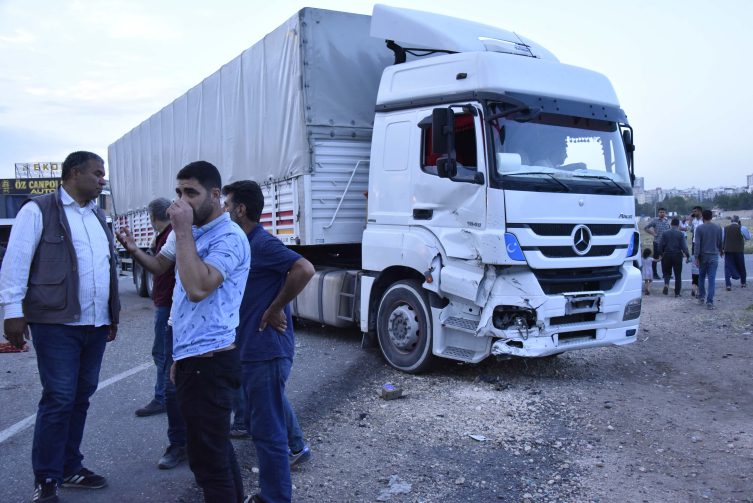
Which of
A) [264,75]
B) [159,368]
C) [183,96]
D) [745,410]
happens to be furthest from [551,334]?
[183,96]

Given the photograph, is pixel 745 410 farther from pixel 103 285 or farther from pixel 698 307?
pixel 698 307

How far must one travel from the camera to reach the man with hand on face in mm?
2982

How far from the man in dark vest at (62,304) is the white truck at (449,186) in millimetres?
3303

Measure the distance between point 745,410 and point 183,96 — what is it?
10565 mm

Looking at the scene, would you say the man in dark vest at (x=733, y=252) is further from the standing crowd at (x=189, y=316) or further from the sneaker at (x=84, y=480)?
the sneaker at (x=84, y=480)

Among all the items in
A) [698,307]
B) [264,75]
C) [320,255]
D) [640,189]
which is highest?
[264,75]

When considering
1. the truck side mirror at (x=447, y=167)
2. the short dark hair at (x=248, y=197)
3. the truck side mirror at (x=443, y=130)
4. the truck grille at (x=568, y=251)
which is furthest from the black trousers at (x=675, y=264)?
the short dark hair at (x=248, y=197)

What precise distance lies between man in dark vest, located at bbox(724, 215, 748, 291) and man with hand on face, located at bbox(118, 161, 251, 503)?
47.9 feet

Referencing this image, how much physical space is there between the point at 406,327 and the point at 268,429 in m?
3.65

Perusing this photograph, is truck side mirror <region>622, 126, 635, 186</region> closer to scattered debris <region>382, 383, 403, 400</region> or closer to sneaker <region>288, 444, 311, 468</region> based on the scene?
scattered debris <region>382, 383, 403, 400</region>

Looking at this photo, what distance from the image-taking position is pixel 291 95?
8.37 meters

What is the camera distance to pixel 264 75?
9.20 m

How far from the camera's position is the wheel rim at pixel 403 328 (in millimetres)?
7000

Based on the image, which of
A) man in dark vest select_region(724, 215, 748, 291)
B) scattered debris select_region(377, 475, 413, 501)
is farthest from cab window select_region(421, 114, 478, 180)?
man in dark vest select_region(724, 215, 748, 291)
